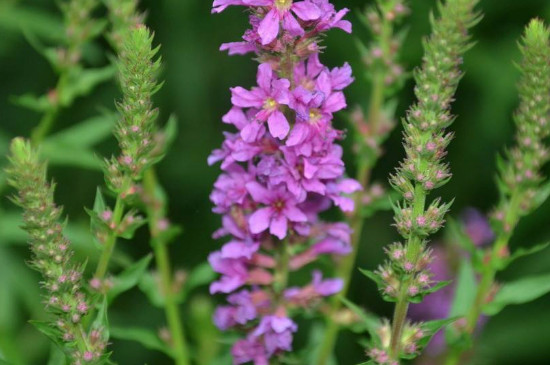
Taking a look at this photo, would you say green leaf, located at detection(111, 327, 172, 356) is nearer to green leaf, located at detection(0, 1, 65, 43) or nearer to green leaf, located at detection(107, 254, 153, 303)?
green leaf, located at detection(107, 254, 153, 303)

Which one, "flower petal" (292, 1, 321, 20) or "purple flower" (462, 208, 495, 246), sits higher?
"purple flower" (462, 208, 495, 246)

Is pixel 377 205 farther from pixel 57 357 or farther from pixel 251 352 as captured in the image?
pixel 57 357

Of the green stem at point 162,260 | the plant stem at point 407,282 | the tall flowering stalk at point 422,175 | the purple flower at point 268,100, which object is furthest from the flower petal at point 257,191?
the green stem at point 162,260

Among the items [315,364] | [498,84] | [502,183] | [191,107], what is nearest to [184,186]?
[191,107]

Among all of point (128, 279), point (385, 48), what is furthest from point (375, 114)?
point (128, 279)

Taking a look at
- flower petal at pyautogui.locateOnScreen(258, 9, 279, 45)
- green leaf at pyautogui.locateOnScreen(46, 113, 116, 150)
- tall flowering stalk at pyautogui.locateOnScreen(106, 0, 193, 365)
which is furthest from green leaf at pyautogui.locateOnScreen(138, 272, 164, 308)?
flower petal at pyautogui.locateOnScreen(258, 9, 279, 45)

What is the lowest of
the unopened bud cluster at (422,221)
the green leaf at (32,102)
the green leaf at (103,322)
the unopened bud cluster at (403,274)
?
the green leaf at (103,322)

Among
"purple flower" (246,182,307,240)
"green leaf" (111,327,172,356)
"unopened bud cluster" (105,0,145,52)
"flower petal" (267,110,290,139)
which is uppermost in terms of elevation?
"unopened bud cluster" (105,0,145,52)

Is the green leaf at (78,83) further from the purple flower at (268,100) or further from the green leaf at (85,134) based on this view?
the purple flower at (268,100)
